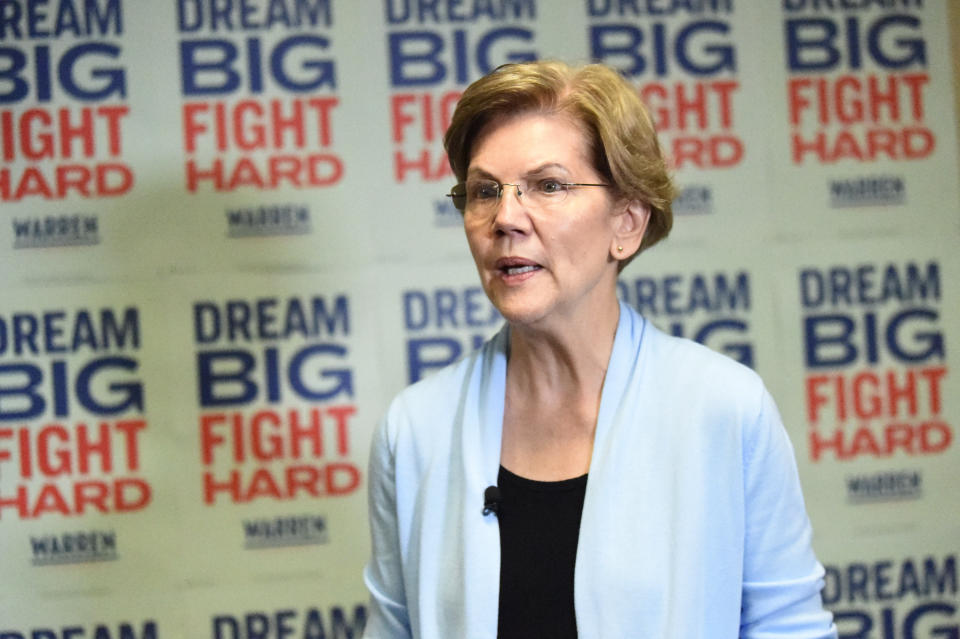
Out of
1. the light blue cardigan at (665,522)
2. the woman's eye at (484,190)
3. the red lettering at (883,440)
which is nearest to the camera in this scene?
the light blue cardigan at (665,522)

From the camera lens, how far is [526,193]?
4.38 feet

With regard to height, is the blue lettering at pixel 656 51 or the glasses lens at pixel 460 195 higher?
the blue lettering at pixel 656 51

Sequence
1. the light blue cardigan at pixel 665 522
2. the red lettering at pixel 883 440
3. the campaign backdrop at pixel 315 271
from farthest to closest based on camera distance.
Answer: the red lettering at pixel 883 440 < the campaign backdrop at pixel 315 271 < the light blue cardigan at pixel 665 522

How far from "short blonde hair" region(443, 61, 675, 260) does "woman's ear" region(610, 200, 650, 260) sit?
2cm

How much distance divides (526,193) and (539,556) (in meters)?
0.48

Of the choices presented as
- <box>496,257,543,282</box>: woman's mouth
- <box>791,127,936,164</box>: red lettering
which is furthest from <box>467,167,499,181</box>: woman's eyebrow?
<box>791,127,936,164</box>: red lettering

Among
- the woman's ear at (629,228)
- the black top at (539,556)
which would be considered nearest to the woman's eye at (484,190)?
the woman's ear at (629,228)

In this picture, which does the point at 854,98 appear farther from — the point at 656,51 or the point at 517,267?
the point at 517,267

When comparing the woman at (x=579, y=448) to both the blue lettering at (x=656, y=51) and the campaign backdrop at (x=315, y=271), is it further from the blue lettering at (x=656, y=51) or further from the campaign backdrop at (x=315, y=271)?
the blue lettering at (x=656, y=51)

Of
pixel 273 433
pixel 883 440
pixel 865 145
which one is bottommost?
pixel 883 440

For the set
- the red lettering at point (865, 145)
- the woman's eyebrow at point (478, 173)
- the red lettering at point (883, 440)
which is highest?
the red lettering at point (865, 145)

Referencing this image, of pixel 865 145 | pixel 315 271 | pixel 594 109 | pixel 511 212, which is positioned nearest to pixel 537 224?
pixel 511 212

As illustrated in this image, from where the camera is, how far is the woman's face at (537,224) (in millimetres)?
1324

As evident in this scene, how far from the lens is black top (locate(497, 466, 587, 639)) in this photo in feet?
4.25
